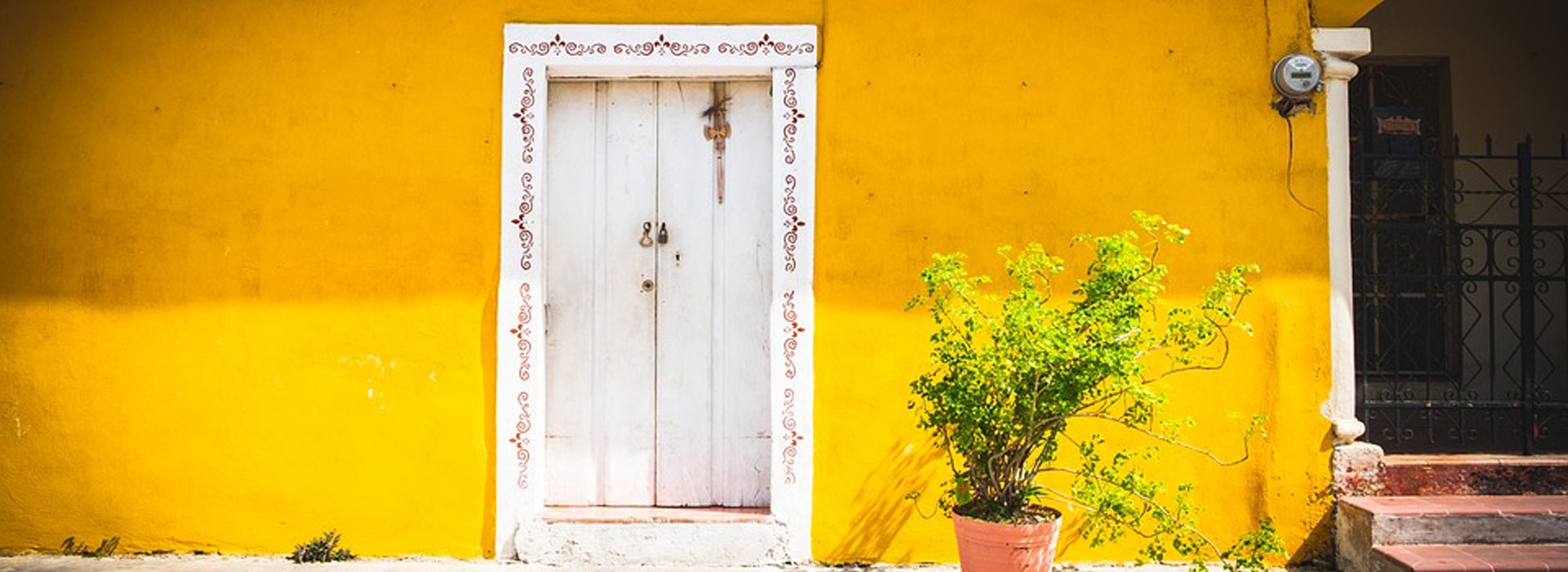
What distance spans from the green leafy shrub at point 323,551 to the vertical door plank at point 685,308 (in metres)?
1.38

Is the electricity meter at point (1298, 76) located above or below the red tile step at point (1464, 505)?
above

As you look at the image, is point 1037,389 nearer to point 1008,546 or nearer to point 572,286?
point 1008,546

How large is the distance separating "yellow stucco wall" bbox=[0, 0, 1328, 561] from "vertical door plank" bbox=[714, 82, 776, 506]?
1.03 feet

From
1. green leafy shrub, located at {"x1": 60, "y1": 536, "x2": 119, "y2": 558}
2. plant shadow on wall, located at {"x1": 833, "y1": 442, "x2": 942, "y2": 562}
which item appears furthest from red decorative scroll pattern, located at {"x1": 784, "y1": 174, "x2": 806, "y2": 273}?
green leafy shrub, located at {"x1": 60, "y1": 536, "x2": 119, "y2": 558}

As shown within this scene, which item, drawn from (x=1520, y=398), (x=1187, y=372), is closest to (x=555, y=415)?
(x=1187, y=372)

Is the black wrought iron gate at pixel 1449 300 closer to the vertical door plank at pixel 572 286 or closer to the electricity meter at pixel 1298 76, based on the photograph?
the electricity meter at pixel 1298 76

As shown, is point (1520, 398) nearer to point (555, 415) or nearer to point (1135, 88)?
point (1135, 88)

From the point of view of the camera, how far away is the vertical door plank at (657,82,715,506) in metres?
4.80

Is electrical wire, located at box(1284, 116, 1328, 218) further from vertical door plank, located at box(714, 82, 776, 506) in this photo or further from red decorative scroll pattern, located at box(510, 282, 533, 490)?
red decorative scroll pattern, located at box(510, 282, 533, 490)

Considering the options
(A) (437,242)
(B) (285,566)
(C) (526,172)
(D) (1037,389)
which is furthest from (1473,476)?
(B) (285,566)

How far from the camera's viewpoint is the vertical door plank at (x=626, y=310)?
480 cm

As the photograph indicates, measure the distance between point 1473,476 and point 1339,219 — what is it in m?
1.24

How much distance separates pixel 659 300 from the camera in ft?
15.8

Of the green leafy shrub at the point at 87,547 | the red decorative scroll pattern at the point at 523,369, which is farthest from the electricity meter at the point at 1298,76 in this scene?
the green leafy shrub at the point at 87,547
